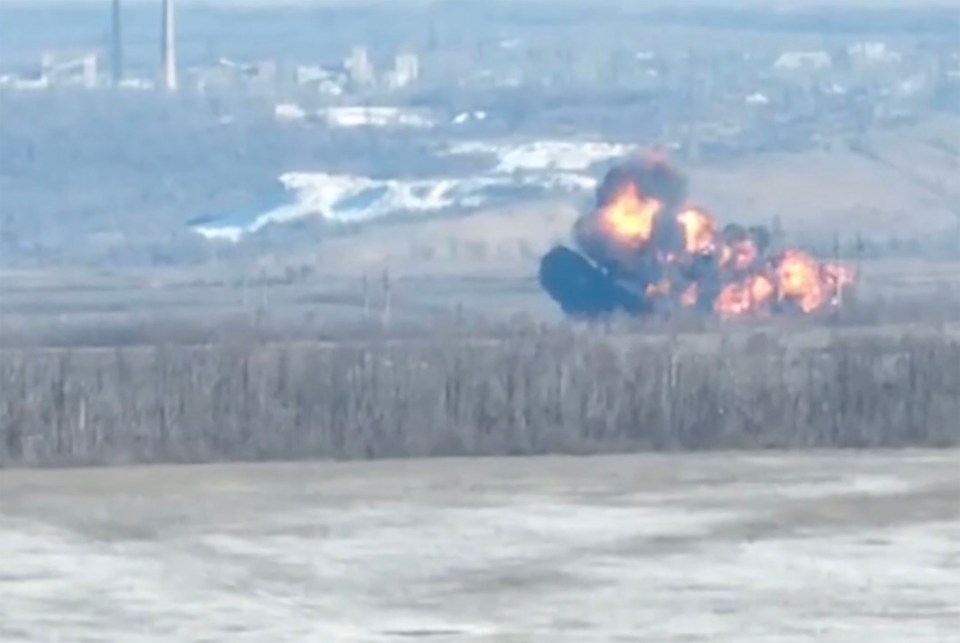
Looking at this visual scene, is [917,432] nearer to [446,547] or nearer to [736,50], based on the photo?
[446,547]

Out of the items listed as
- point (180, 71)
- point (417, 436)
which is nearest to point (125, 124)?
point (180, 71)

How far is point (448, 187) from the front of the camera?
1304 inches

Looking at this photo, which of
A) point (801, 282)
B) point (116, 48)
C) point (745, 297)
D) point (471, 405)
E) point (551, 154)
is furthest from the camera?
point (116, 48)

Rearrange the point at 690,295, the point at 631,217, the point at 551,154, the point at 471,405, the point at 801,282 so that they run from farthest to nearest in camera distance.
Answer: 1. the point at 551,154
2. the point at 801,282
3. the point at 631,217
4. the point at 690,295
5. the point at 471,405

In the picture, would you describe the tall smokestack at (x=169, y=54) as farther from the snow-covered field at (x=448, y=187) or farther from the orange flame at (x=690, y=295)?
the orange flame at (x=690, y=295)

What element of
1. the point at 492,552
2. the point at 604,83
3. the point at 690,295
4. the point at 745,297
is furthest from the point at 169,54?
the point at 492,552

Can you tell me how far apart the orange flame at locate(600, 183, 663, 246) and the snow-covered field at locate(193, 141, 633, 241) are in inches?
119

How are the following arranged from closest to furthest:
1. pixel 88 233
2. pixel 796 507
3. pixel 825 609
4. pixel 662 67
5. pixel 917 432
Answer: pixel 825 609
pixel 796 507
pixel 917 432
pixel 88 233
pixel 662 67

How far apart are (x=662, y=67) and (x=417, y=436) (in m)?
19.0

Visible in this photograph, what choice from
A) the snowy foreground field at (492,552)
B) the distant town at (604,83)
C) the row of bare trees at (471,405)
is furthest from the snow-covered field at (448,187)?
the snowy foreground field at (492,552)

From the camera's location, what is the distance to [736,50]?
120ft

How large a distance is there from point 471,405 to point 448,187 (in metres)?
15.9

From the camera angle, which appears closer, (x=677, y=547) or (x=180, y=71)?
(x=677, y=547)

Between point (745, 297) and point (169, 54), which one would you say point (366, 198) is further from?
point (745, 297)
